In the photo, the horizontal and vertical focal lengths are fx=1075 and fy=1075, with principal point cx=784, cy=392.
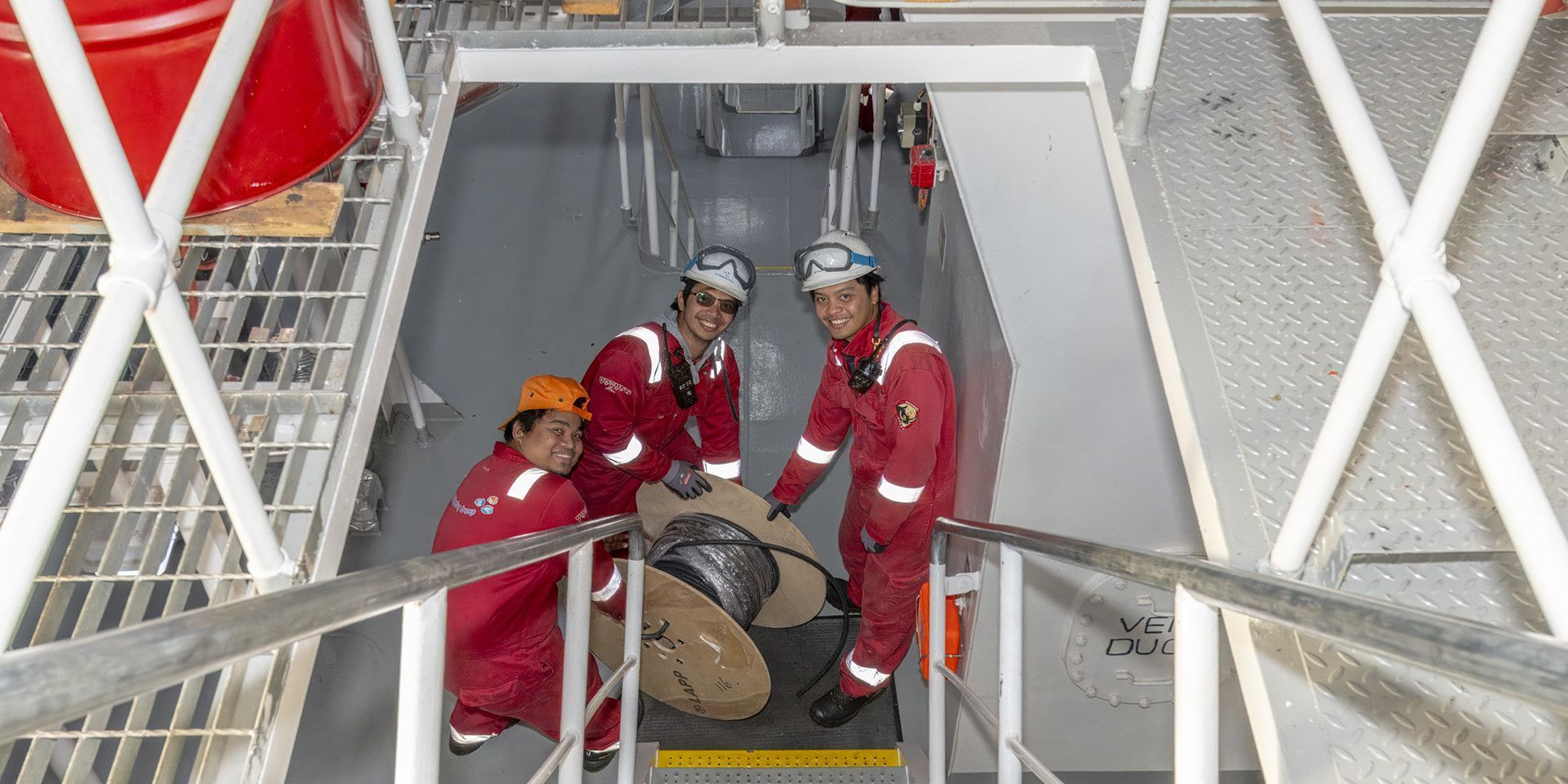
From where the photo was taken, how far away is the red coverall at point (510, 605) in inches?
164

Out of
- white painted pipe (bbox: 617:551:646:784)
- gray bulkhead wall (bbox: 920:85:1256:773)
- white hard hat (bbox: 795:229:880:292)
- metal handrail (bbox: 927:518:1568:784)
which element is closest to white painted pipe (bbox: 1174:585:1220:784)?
metal handrail (bbox: 927:518:1568:784)

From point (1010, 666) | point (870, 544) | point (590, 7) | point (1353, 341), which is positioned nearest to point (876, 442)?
point (870, 544)

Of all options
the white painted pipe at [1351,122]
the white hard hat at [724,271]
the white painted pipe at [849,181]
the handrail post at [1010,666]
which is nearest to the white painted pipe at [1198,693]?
the white painted pipe at [1351,122]

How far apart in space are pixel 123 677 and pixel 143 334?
1.99 metres

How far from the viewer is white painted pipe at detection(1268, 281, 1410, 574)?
55.6 inches

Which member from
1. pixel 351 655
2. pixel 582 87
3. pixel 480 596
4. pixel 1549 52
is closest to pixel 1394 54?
pixel 1549 52

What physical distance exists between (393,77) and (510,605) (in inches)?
96.5

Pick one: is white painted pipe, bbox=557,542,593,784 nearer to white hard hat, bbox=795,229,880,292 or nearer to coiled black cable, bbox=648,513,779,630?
coiled black cable, bbox=648,513,779,630

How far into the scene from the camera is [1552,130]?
2402mm

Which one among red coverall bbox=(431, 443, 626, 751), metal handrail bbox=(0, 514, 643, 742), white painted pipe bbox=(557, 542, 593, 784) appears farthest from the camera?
red coverall bbox=(431, 443, 626, 751)

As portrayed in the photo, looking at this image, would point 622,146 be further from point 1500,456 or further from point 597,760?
point 1500,456

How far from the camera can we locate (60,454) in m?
1.15

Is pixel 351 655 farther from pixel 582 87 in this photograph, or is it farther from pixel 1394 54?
pixel 582 87

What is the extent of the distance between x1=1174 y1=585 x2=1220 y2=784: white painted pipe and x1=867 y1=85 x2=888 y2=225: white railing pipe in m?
5.95
